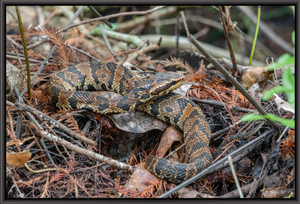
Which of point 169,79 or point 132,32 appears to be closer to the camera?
point 169,79

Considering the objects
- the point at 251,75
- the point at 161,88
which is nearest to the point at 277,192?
the point at 161,88

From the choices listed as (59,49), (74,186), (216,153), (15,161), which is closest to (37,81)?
(59,49)

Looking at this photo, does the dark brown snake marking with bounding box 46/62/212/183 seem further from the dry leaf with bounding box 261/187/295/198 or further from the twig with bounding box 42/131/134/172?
the dry leaf with bounding box 261/187/295/198

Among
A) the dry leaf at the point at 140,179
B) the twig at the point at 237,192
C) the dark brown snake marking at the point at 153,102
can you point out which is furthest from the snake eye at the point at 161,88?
the twig at the point at 237,192

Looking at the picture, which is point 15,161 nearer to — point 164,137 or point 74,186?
point 74,186

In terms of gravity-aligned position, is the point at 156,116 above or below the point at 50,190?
above

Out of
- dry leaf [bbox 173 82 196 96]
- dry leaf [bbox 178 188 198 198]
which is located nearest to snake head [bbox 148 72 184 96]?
dry leaf [bbox 173 82 196 96]

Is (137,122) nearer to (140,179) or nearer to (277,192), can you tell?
(140,179)

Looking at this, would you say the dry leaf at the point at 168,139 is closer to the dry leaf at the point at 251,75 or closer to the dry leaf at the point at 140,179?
the dry leaf at the point at 140,179
